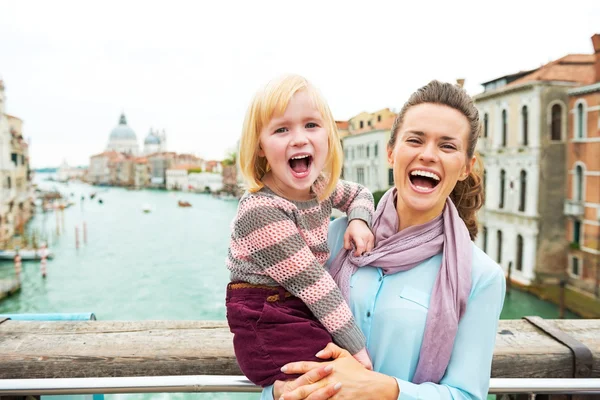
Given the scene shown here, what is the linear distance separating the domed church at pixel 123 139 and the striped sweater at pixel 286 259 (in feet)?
197

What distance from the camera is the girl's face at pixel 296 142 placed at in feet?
2.11

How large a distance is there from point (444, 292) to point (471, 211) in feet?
0.63

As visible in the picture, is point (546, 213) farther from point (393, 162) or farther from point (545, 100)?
point (393, 162)

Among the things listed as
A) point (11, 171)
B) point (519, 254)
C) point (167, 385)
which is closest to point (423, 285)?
point (167, 385)

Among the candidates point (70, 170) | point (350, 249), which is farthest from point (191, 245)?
point (70, 170)

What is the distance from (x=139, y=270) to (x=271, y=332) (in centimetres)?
2332

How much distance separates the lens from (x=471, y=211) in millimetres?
748

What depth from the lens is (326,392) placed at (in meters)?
0.57

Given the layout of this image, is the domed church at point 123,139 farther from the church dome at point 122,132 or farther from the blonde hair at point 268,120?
the blonde hair at point 268,120

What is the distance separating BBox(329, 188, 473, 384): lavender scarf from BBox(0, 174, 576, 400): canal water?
12771 millimetres

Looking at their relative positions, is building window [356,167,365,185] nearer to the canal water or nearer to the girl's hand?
the canal water

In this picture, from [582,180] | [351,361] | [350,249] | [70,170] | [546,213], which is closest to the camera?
[351,361]

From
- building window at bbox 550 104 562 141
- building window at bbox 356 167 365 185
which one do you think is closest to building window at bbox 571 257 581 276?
building window at bbox 550 104 562 141

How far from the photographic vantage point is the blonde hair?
64cm
